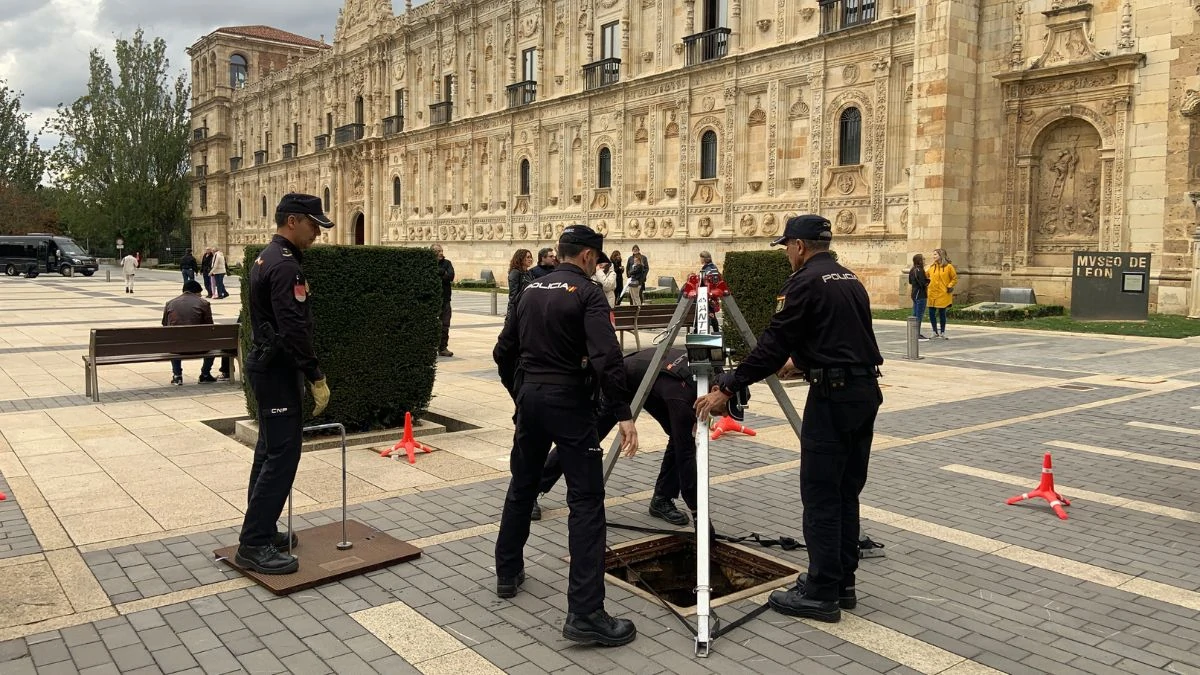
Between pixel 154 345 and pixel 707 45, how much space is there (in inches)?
971

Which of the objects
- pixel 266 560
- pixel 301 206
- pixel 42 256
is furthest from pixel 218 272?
pixel 42 256

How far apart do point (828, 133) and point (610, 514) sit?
23.7 metres

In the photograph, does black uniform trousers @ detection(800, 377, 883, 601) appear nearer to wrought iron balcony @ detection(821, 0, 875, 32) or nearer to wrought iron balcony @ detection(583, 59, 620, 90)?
wrought iron balcony @ detection(821, 0, 875, 32)

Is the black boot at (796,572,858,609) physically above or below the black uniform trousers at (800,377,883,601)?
below

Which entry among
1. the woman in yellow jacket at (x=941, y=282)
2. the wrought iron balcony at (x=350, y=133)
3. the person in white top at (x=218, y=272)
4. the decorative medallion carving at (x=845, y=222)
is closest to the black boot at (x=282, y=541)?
the woman in yellow jacket at (x=941, y=282)

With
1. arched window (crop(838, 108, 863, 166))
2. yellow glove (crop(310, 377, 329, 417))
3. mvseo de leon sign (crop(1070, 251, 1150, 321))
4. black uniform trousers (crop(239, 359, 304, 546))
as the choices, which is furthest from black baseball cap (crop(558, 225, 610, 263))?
arched window (crop(838, 108, 863, 166))

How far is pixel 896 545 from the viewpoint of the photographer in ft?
19.6

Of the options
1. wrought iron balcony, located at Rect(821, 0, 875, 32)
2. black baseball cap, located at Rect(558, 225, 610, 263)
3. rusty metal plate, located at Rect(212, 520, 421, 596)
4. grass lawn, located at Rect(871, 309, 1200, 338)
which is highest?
wrought iron balcony, located at Rect(821, 0, 875, 32)

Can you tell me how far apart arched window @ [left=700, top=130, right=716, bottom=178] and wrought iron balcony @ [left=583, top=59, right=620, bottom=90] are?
5.52 meters

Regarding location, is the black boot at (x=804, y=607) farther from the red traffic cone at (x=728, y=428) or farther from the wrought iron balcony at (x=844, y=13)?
the wrought iron balcony at (x=844, y=13)

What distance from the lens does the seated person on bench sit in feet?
20.0

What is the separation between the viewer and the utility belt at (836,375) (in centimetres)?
479

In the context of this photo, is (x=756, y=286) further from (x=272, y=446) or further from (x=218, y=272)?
(x=218, y=272)

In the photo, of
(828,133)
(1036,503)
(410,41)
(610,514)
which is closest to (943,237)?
(828,133)
